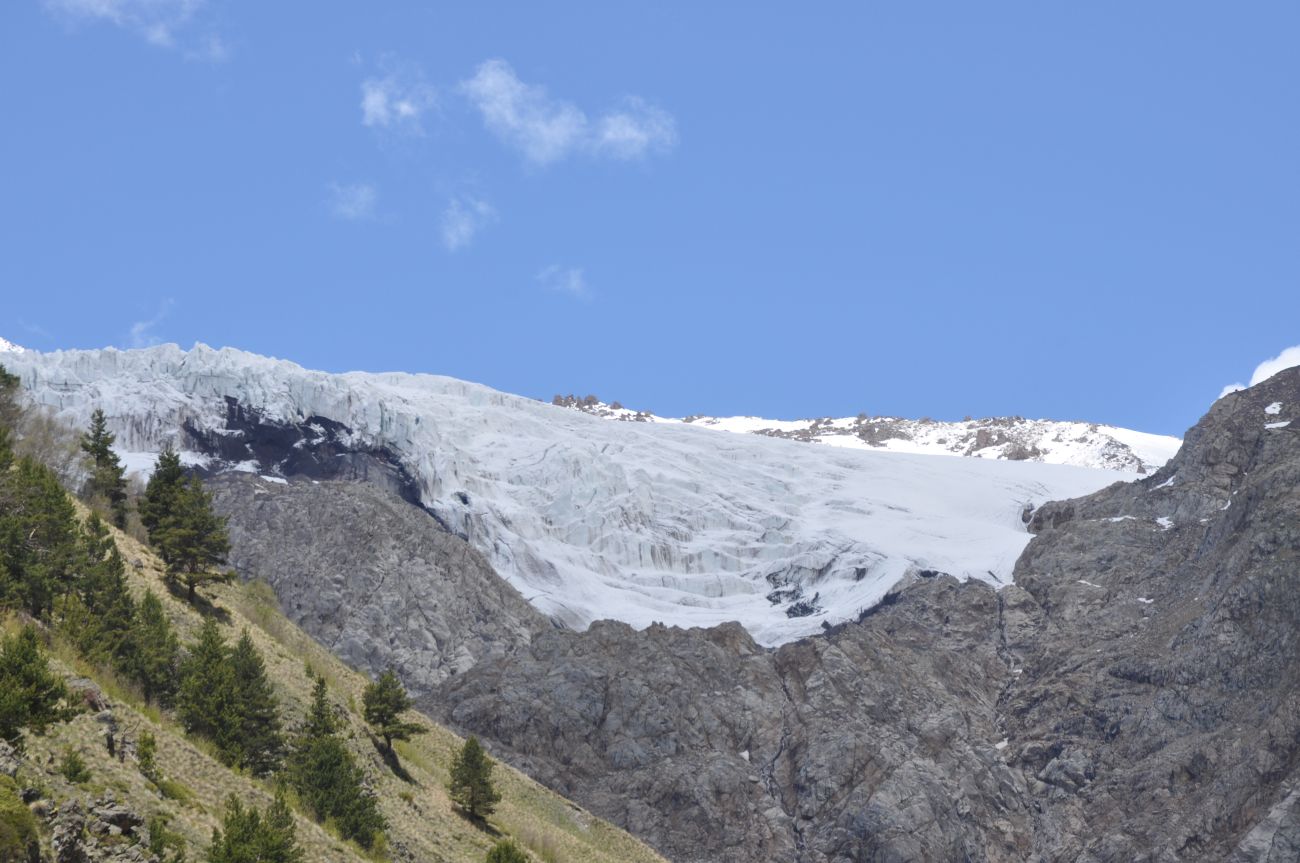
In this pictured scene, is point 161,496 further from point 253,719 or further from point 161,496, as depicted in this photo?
point 253,719

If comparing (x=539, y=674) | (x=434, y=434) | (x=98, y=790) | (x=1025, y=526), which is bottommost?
(x=98, y=790)

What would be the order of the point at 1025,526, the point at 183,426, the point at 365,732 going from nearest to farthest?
the point at 365,732, the point at 183,426, the point at 1025,526

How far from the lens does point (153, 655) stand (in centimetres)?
4491

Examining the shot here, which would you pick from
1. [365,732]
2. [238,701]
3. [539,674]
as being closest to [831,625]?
[539,674]

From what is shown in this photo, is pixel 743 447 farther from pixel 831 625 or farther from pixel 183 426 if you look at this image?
pixel 183 426

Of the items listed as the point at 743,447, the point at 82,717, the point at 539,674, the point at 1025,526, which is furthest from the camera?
the point at 743,447

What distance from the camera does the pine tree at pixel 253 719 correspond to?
1750 inches

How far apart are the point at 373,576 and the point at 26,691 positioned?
9903cm

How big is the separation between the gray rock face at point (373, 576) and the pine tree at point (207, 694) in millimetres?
73143

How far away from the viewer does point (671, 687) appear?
115 m

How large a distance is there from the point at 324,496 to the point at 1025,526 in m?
73.8

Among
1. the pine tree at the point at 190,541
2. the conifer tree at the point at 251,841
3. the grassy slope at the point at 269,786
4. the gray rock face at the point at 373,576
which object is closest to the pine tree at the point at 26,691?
the grassy slope at the point at 269,786

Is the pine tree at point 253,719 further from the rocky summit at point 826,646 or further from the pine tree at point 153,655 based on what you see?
the rocky summit at point 826,646

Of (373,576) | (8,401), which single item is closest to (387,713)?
(8,401)
